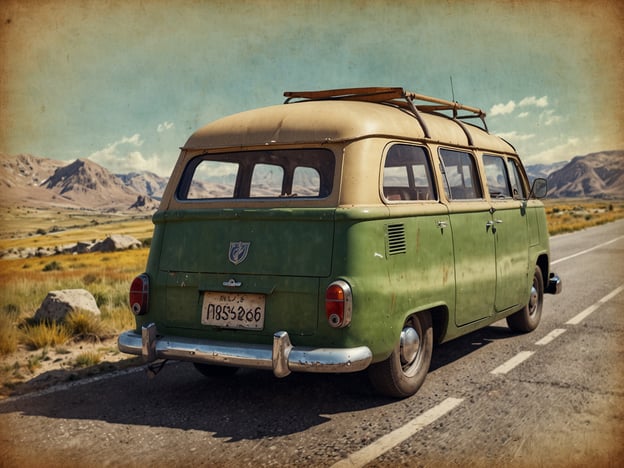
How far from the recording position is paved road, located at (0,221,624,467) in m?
3.88

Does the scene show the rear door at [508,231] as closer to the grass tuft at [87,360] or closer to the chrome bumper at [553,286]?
the chrome bumper at [553,286]

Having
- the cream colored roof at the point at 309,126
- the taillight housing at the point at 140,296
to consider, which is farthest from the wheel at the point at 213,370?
the cream colored roof at the point at 309,126

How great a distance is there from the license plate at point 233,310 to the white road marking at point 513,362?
238 centimetres

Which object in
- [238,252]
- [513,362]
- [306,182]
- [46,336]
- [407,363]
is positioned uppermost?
[306,182]

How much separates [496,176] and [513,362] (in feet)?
6.46

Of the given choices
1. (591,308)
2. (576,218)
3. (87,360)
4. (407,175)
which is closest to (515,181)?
(407,175)

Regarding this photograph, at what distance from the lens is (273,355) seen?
429cm

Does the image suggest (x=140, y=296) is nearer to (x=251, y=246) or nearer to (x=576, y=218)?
(x=251, y=246)

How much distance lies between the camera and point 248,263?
186 inches

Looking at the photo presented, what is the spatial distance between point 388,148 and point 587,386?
251 cm

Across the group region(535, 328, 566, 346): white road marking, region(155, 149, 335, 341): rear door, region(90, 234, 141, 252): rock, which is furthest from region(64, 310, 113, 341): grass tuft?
region(90, 234, 141, 252): rock

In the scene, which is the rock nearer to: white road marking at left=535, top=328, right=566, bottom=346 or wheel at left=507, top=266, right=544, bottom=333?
wheel at left=507, top=266, right=544, bottom=333

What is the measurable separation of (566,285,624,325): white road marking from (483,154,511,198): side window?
7.02ft

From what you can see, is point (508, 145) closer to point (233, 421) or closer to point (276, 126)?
point (276, 126)
